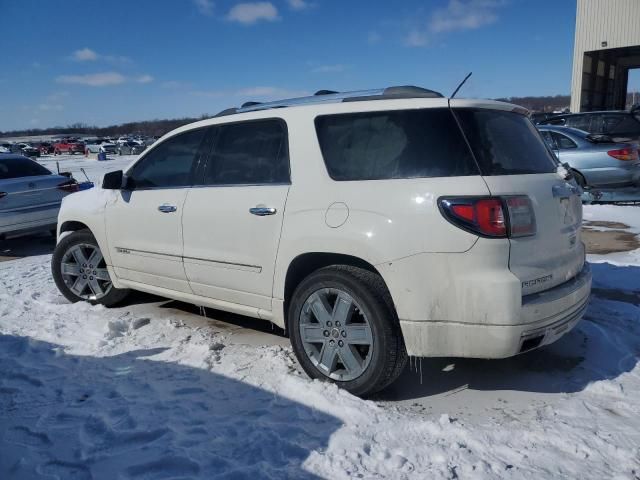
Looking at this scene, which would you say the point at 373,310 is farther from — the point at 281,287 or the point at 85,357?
the point at 85,357

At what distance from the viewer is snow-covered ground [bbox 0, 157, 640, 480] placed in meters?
2.64

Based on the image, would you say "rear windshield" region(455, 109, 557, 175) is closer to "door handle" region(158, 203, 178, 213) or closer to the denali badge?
the denali badge

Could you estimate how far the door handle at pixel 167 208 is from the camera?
421cm

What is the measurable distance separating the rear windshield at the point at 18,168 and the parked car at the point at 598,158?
8448 mm

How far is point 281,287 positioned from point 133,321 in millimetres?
1826

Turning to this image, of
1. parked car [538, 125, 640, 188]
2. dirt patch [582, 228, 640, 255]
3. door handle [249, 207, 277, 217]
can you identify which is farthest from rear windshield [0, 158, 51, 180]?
parked car [538, 125, 640, 188]

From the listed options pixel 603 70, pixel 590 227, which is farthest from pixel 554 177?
pixel 603 70

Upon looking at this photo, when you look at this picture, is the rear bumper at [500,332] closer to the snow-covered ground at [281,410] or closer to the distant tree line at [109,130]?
the snow-covered ground at [281,410]

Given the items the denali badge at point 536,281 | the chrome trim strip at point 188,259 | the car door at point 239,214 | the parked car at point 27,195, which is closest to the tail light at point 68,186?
the parked car at point 27,195

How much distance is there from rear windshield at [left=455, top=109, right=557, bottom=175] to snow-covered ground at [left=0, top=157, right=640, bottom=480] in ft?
4.56

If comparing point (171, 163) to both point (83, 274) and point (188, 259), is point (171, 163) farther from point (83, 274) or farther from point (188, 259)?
point (83, 274)

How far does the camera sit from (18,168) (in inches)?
336

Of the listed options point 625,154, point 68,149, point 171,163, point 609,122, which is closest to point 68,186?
point 171,163

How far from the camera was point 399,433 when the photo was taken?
2.90 m
